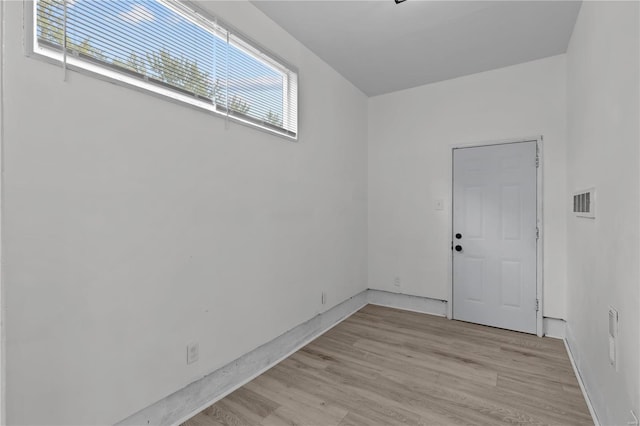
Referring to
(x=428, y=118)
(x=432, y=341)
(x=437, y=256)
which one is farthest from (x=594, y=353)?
(x=428, y=118)

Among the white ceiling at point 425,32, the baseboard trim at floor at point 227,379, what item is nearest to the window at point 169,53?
the white ceiling at point 425,32

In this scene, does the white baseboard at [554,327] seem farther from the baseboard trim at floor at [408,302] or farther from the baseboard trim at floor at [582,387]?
the baseboard trim at floor at [408,302]

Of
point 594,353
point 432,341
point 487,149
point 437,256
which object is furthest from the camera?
point 437,256

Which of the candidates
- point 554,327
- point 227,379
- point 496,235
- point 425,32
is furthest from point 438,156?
point 227,379

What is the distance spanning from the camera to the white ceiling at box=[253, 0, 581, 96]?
2.49 meters

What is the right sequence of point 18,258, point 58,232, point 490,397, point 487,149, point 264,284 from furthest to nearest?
1. point 487,149
2. point 264,284
3. point 490,397
4. point 58,232
5. point 18,258

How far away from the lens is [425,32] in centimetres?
283

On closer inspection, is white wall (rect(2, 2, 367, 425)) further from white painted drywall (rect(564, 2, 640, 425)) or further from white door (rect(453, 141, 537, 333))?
white painted drywall (rect(564, 2, 640, 425))

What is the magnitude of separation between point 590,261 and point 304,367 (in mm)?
2264

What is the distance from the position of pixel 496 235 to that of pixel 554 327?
3.56 ft

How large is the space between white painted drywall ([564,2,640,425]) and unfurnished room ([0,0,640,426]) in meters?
0.02

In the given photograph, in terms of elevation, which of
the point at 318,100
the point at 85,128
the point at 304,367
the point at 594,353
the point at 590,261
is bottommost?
the point at 304,367

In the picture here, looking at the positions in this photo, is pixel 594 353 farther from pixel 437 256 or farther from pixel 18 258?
pixel 18 258

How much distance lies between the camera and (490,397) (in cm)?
218
